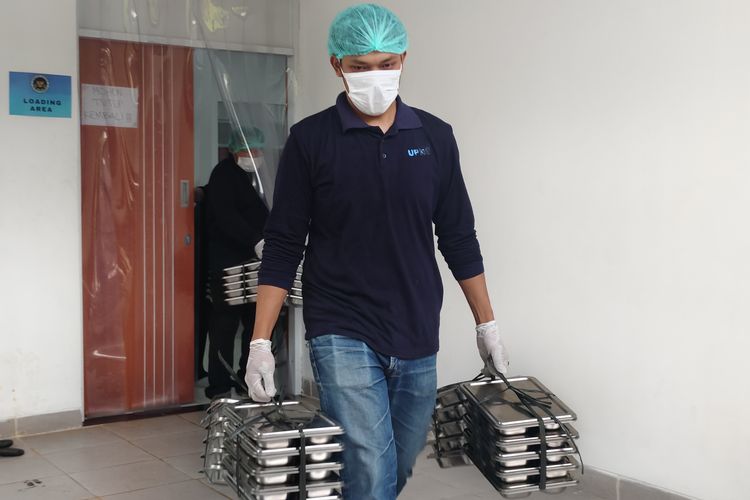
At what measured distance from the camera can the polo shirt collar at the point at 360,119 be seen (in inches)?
82.7

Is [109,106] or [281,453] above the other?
[109,106]

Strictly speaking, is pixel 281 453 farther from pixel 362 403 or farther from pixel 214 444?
pixel 214 444

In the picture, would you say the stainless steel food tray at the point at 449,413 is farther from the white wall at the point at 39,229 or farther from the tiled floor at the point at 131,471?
the white wall at the point at 39,229

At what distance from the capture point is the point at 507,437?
2197 millimetres

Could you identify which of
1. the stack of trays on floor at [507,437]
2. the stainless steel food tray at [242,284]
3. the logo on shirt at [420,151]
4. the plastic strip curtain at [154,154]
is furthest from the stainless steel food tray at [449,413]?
the plastic strip curtain at [154,154]

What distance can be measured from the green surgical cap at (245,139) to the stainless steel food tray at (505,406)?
247 centimetres

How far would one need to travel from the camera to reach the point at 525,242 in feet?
11.5

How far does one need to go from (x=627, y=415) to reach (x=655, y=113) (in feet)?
3.51

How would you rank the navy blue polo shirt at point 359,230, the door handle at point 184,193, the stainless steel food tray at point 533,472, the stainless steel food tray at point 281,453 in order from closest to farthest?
the stainless steel food tray at point 281,453 < the navy blue polo shirt at point 359,230 < the stainless steel food tray at point 533,472 < the door handle at point 184,193

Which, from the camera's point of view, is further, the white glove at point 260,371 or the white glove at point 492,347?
the white glove at point 492,347

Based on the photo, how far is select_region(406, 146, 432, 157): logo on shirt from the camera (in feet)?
6.96

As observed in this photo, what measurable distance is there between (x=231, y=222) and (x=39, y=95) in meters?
1.12

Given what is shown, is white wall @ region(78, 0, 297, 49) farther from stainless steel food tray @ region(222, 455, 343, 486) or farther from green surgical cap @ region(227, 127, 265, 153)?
stainless steel food tray @ region(222, 455, 343, 486)

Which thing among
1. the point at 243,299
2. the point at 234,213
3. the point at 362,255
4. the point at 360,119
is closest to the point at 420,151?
the point at 360,119
